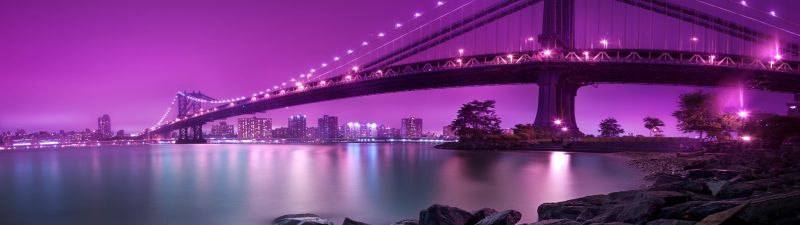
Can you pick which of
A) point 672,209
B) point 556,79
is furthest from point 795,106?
point 672,209

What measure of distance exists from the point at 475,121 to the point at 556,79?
8385 mm

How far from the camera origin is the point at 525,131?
150 feet

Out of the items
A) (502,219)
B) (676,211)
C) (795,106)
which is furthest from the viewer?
(795,106)

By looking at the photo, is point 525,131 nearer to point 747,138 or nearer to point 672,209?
point 747,138

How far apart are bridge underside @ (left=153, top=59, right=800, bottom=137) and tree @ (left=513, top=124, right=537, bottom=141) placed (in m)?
1.34

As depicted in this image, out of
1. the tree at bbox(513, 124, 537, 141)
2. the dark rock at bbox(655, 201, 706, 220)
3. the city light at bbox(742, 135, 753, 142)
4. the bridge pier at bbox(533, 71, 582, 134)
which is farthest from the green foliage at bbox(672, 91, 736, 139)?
the dark rock at bbox(655, 201, 706, 220)

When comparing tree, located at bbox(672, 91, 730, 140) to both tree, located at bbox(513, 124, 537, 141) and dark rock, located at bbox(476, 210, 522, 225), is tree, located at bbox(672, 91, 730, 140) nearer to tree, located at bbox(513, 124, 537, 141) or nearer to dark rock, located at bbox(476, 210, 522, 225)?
tree, located at bbox(513, 124, 537, 141)

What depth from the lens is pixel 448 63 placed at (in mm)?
53938

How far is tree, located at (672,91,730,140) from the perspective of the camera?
1403 inches

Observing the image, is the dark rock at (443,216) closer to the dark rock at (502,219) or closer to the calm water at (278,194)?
the dark rock at (502,219)

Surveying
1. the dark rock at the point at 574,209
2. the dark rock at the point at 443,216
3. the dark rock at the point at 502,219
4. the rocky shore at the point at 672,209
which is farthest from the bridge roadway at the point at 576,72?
the dark rock at the point at 502,219

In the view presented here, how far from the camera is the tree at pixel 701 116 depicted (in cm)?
3562

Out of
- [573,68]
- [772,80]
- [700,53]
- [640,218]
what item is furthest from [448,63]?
[640,218]

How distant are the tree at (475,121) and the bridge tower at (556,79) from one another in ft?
13.4
